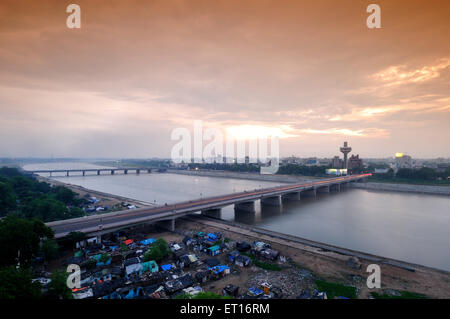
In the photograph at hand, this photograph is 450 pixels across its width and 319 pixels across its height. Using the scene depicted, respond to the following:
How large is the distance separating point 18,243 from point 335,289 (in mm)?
11159

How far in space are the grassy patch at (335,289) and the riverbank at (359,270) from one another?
263 mm

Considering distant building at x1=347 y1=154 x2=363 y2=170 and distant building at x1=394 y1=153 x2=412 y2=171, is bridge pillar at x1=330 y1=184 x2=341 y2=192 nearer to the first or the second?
distant building at x1=347 y1=154 x2=363 y2=170

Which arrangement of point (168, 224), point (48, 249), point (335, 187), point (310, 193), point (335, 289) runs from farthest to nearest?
point (335, 187), point (310, 193), point (168, 224), point (48, 249), point (335, 289)

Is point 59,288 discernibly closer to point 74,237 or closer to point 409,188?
point 74,237

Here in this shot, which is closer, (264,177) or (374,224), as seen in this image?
(374,224)

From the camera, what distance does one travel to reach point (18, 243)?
25.4 feet

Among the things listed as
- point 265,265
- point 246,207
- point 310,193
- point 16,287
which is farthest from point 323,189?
point 16,287

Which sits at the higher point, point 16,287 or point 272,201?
point 16,287

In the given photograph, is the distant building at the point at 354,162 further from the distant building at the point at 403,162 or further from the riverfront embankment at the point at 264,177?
the riverfront embankment at the point at 264,177

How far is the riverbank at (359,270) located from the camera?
7320 millimetres

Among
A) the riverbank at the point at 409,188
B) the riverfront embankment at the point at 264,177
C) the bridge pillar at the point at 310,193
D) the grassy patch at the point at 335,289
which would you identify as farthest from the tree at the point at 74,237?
the riverbank at the point at 409,188

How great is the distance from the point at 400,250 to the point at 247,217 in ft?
33.2

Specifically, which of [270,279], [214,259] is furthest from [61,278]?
[270,279]

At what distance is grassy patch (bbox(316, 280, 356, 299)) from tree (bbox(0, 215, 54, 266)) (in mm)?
10472
